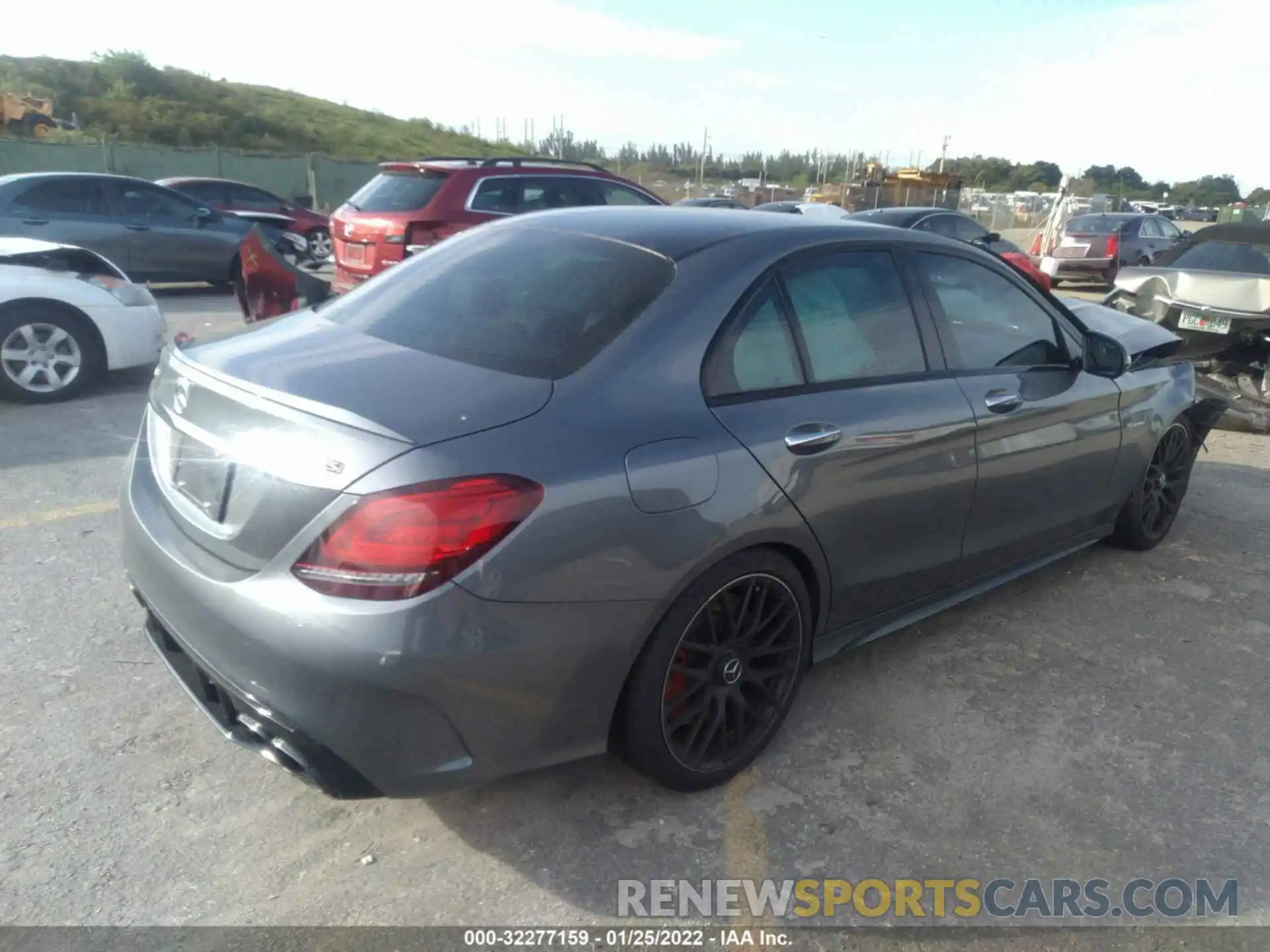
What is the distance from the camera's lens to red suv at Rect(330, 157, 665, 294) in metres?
8.62

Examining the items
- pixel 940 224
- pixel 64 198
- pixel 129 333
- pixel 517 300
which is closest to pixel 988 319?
pixel 517 300

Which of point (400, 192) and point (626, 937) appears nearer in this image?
point (626, 937)

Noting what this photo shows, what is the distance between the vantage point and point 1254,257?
27.8 feet

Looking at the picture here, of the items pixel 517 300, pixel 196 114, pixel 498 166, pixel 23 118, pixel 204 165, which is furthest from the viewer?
pixel 196 114

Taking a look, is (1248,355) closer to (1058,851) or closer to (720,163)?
(1058,851)

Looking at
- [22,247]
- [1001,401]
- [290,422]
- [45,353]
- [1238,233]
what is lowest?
[45,353]

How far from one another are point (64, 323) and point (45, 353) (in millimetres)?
242

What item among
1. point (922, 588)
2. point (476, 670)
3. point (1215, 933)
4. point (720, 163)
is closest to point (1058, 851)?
point (1215, 933)

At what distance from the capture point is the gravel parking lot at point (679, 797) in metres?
2.42

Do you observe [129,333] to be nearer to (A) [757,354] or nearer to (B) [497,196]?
(B) [497,196]

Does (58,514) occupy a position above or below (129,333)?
below

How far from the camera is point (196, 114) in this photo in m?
44.2

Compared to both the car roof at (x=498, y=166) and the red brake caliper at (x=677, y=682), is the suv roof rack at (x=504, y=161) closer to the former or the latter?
the car roof at (x=498, y=166)

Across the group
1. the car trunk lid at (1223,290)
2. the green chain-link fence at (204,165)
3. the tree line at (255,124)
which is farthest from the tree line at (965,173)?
the car trunk lid at (1223,290)
